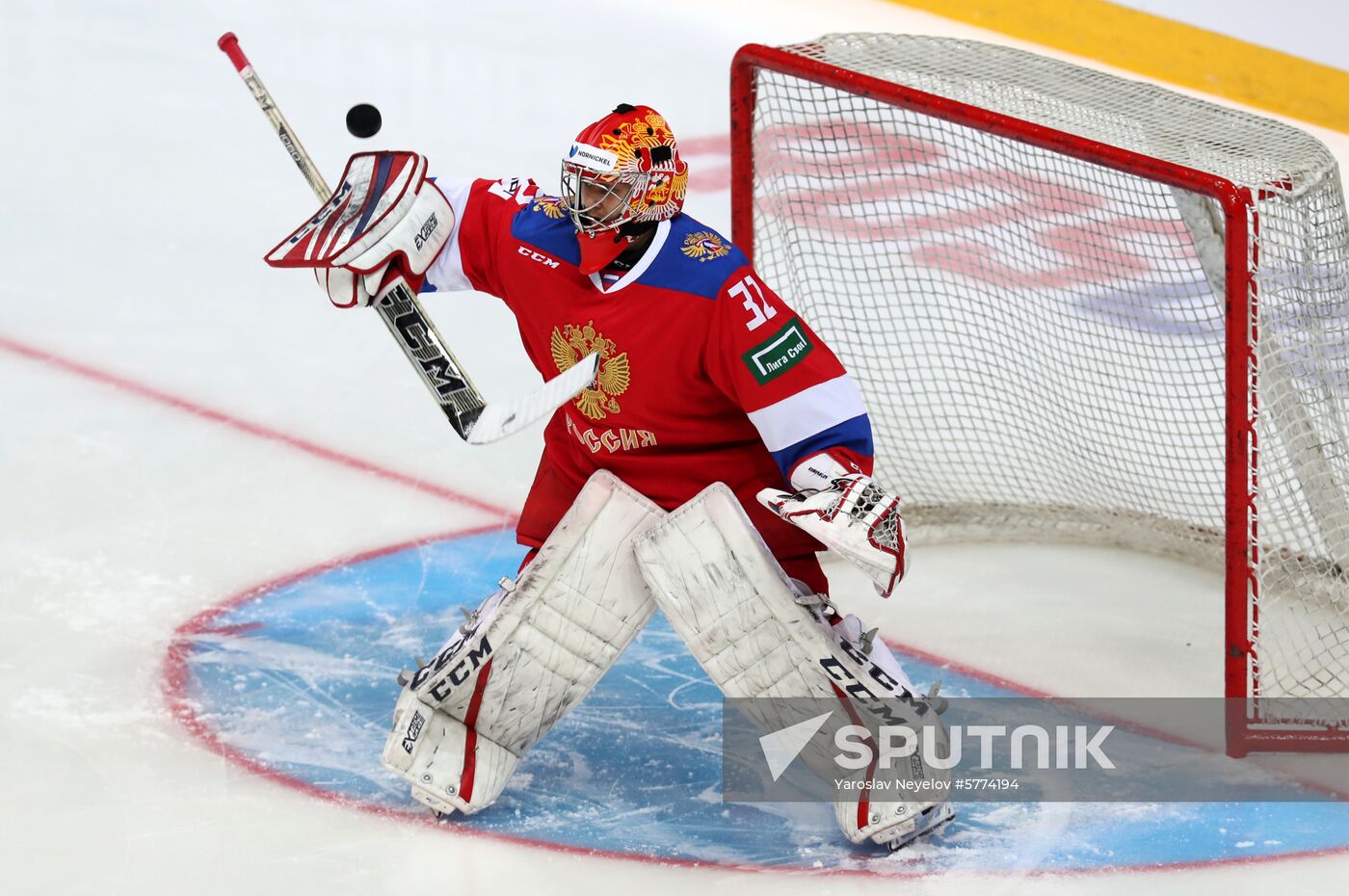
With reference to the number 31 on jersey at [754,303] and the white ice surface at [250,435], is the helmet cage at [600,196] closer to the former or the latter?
the number 31 on jersey at [754,303]

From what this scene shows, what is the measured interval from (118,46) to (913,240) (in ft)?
11.3

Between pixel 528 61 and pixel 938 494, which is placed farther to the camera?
→ pixel 528 61

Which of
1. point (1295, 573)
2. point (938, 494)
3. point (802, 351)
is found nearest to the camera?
point (802, 351)

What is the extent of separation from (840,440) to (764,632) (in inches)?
11.3

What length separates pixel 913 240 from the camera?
13.5 ft

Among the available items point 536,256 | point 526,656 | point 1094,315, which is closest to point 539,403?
point 536,256

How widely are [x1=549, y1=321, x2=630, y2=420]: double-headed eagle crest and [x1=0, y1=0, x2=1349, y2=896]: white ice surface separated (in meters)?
0.62

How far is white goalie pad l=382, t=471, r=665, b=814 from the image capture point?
265 centimetres

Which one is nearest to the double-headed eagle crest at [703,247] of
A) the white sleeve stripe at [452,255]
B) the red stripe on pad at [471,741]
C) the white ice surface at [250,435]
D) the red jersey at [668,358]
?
the red jersey at [668,358]

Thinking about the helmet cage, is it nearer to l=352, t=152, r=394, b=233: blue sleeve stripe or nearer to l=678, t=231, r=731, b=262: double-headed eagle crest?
l=678, t=231, r=731, b=262: double-headed eagle crest

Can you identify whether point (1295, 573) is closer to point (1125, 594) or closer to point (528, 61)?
point (1125, 594)

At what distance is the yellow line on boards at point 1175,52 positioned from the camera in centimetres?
568

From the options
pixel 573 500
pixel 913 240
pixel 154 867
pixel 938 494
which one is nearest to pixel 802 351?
pixel 573 500

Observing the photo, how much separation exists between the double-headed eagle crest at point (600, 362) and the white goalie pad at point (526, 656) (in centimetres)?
10
